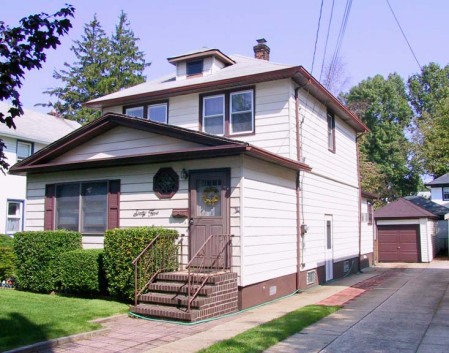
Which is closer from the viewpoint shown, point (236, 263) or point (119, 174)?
point (236, 263)

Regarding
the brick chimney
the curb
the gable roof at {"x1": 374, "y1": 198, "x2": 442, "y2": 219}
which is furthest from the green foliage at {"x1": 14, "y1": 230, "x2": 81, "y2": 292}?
the gable roof at {"x1": 374, "y1": 198, "x2": 442, "y2": 219}

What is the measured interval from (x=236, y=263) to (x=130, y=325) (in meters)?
2.55

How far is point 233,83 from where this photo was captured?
43.7 ft

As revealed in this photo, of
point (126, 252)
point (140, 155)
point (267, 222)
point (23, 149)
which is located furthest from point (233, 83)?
point (23, 149)

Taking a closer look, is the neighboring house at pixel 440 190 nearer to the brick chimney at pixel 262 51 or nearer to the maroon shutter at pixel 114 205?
the brick chimney at pixel 262 51

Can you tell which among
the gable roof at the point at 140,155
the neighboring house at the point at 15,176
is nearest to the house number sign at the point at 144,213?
the gable roof at the point at 140,155

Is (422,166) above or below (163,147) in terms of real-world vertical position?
above

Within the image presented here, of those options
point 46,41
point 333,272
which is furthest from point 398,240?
point 46,41

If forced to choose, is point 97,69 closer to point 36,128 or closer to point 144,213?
point 36,128

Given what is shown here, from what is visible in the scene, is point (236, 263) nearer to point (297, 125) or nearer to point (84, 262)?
point (84, 262)

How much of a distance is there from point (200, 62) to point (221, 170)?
6.55 metres

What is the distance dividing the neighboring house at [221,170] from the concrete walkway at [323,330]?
1.07 metres

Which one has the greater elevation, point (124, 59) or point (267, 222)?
point (124, 59)

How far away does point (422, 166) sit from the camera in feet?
148
